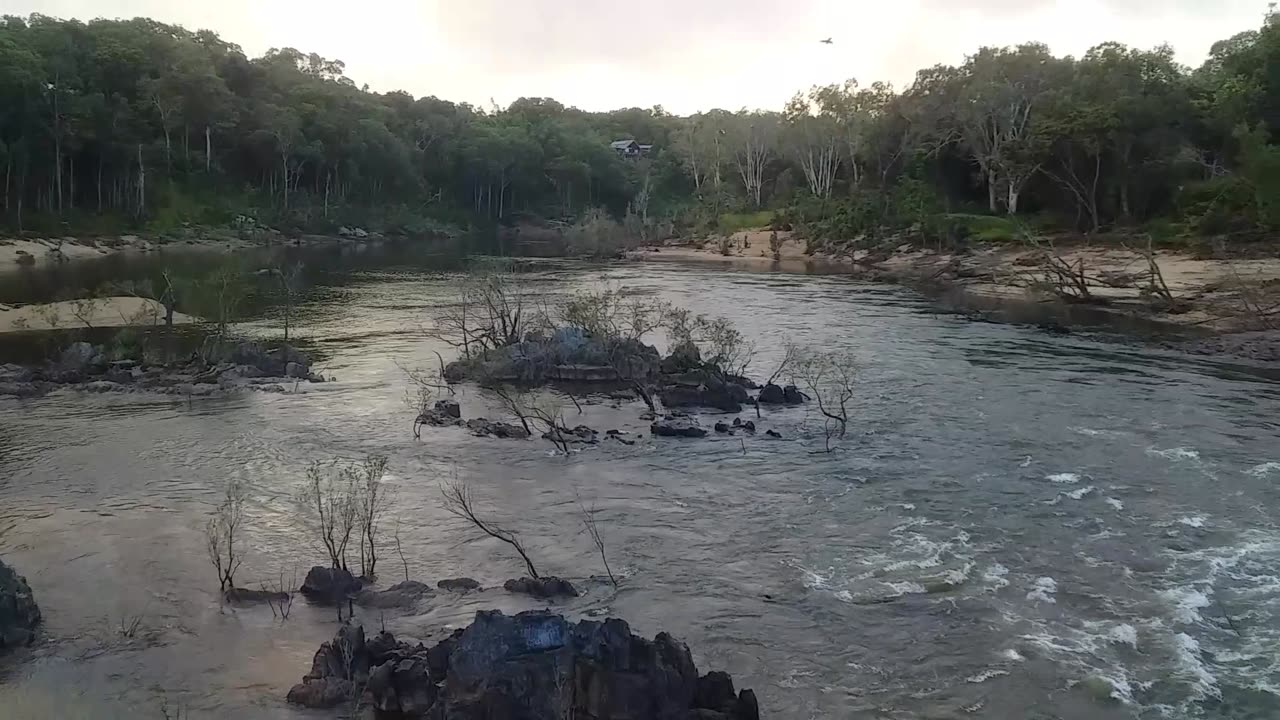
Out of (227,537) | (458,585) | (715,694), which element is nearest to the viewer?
(715,694)

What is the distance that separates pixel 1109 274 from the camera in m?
48.9

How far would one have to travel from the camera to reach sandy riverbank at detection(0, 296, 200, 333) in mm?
37562

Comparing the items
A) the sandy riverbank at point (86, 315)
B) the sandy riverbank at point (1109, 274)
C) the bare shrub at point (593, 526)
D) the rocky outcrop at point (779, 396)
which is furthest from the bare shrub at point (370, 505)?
the sandy riverbank at point (1109, 274)

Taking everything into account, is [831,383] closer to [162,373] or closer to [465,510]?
[465,510]

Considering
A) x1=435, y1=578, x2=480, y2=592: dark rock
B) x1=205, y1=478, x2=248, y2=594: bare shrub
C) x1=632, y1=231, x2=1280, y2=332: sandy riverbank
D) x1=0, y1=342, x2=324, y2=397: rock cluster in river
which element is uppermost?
x1=632, y1=231, x2=1280, y2=332: sandy riverbank

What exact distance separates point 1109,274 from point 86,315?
152ft

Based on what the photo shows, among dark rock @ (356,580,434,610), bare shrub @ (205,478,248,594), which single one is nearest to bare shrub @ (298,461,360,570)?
dark rock @ (356,580,434,610)

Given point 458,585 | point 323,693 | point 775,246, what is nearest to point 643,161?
point 775,246

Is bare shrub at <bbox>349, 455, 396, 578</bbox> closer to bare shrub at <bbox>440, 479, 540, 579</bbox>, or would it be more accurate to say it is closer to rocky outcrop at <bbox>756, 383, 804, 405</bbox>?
bare shrub at <bbox>440, 479, 540, 579</bbox>

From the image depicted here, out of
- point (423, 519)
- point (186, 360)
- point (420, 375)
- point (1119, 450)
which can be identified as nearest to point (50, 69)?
point (186, 360)

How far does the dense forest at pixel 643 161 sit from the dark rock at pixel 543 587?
140 ft

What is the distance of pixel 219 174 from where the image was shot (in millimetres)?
100375

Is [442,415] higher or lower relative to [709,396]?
lower

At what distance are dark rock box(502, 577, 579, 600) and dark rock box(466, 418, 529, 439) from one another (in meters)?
9.28
